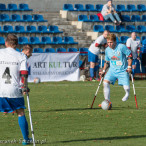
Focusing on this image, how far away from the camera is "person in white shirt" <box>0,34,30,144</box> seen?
748cm

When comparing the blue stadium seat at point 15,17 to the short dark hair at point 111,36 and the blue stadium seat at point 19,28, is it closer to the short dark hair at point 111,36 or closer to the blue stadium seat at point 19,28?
the blue stadium seat at point 19,28

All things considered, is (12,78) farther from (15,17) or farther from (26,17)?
(26,17)

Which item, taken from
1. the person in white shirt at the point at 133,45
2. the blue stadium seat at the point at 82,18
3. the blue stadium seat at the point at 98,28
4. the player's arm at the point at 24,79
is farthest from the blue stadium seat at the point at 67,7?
the player's arm at the point at 24,79

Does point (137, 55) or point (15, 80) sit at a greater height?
point (15, 80)

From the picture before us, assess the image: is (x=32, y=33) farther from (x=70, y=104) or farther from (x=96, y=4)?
(x=70, y=104)

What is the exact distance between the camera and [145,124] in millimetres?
9852

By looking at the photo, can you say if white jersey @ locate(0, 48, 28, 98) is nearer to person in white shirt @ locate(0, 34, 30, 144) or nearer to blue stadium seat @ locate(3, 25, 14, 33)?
person in white shirt @ locate(0, 34, 30, 144)

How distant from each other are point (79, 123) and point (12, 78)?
2969 mm

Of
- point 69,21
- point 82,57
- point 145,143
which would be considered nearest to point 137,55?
point 82,57

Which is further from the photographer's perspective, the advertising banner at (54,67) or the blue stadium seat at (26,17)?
the blue stadium seat at (26,17)

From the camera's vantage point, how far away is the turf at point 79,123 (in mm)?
8031

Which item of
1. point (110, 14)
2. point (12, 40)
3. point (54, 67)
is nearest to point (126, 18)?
point (110, 14)

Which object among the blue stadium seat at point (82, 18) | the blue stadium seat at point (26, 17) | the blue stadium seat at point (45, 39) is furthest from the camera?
the blue stadium seat at point (82, 18)

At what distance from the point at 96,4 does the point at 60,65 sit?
11.5 metres
